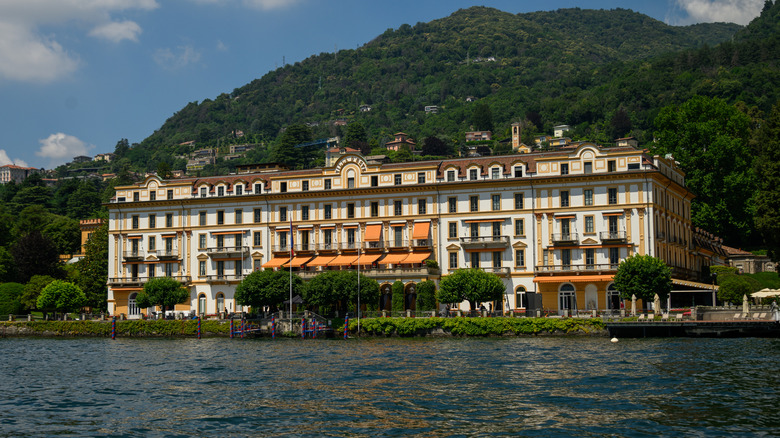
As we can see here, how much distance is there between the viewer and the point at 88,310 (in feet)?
338

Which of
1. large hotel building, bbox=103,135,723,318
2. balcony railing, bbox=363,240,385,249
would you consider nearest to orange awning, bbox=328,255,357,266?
large hotel building, bbox=103,135,723,318

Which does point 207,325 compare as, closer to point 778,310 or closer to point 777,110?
point 778,310

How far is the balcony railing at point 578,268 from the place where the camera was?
245ft

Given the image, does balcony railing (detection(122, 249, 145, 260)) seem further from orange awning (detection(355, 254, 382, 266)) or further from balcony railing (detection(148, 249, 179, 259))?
orange awning (detection(355, 254, 382, 266))

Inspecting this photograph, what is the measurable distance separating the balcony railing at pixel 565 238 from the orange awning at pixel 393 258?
13.6 m

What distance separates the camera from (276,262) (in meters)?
83.9

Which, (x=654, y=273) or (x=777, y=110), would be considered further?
(x=777, y=110)

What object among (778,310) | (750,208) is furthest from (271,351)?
(750,208)

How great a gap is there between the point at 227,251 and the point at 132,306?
476 inches

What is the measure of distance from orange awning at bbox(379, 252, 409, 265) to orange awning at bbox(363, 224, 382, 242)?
2.13m

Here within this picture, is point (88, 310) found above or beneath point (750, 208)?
beneath

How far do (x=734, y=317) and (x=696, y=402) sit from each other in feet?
104

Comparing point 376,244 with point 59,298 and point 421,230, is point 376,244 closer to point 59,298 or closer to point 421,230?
point 421,230

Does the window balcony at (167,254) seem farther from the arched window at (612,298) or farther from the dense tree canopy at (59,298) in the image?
the arched window at (612,298)
